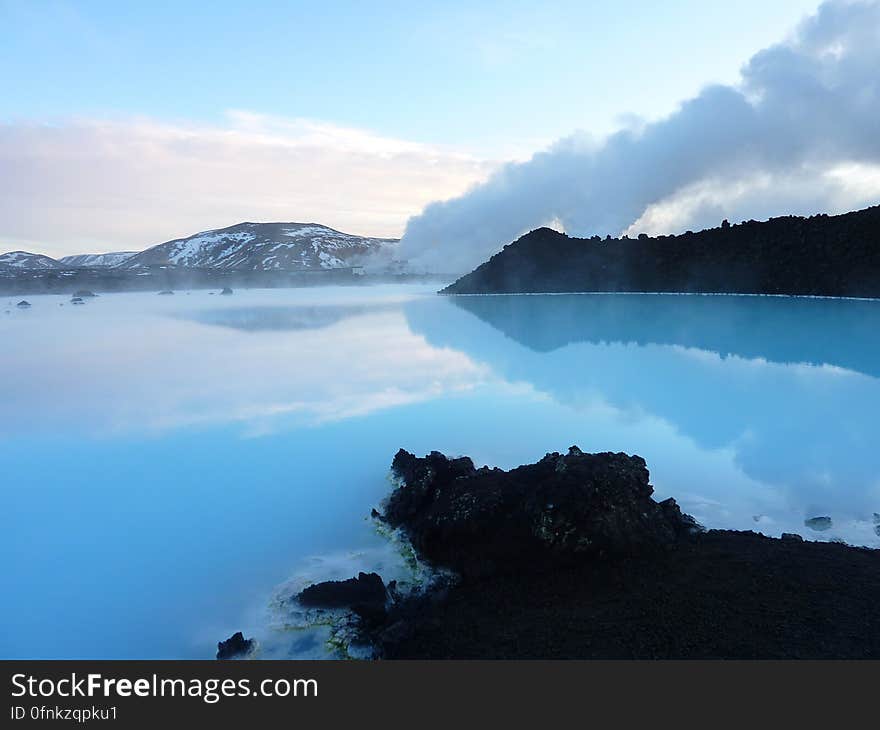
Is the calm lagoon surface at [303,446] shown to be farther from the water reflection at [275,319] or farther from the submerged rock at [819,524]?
the water reflection at [275,319]

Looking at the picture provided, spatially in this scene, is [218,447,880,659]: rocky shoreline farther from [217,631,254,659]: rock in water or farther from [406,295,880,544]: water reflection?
[406,295,880,544]: water reflection

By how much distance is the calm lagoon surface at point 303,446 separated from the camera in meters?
4.39

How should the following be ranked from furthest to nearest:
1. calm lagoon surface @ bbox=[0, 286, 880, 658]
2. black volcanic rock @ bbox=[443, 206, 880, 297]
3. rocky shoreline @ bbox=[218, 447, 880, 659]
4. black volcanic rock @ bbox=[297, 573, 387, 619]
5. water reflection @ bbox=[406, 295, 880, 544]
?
1. black volcanic rock @ bbox=[443, 206, 880, 297]
2. water reflection @ bbox=[406, 295, 880, 544]
3. calm lagoon surface @ bbox=[0, 286, 880, 658]
4. black volcanic rock @ bbox=[297, 573, 387, 619]
5. rocky shoreline @ bbox=[218, 447, 880, 659]

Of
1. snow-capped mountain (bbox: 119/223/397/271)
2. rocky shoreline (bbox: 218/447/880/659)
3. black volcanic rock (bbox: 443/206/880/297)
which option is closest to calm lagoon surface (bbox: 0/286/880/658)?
rocky shoreline (bbox: 218/447/880/659)

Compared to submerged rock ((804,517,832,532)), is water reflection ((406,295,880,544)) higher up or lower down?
higher up

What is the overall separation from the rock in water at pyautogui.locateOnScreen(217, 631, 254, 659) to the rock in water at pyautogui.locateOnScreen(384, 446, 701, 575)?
62.3 inches

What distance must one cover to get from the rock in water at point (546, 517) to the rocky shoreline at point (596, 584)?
11 mm

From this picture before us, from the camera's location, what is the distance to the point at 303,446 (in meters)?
7.79

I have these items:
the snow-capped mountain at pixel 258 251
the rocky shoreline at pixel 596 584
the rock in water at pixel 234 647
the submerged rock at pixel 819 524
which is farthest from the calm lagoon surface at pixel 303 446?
the snow-capped mountain at pixel 258 251

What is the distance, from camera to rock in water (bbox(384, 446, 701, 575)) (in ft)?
13.6
